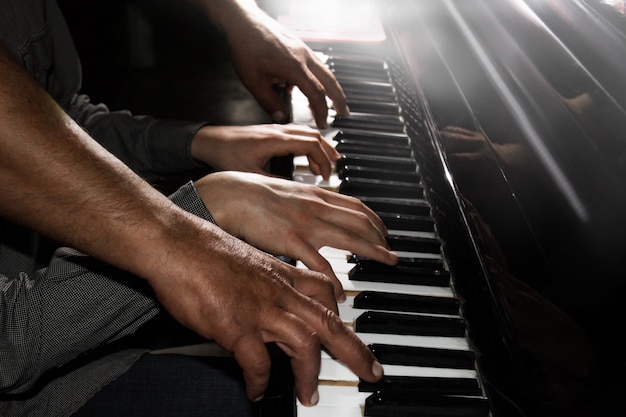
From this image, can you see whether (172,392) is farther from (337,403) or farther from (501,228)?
(501,228)

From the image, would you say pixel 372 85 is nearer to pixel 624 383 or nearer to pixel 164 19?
pixel 624 383

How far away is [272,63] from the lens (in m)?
1.39

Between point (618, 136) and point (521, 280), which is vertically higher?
point (618, 136)

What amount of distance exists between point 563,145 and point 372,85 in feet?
2.48

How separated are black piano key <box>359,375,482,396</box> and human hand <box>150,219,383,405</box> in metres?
0.05

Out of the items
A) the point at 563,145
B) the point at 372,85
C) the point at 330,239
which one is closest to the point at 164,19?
the point at 372,85

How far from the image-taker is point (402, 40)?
1.49 metres

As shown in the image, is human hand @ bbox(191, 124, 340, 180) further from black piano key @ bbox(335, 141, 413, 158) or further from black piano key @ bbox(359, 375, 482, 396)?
black piano key @ bbox(359, 375, 482, 396)

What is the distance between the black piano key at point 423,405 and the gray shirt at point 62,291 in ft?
1.39

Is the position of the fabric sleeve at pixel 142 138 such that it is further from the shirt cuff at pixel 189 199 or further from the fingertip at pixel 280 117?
the shirt cuff at pixel 189 199

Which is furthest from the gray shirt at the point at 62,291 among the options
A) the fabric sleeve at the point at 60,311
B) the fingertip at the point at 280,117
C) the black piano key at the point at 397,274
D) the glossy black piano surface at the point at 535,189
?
the glossy black piano surface at the point at 535,189

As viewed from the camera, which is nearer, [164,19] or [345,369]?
[345,369]

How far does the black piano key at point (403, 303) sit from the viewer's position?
→ 35.8 inches

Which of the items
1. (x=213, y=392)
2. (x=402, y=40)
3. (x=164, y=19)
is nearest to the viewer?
(x=213, y=392)
